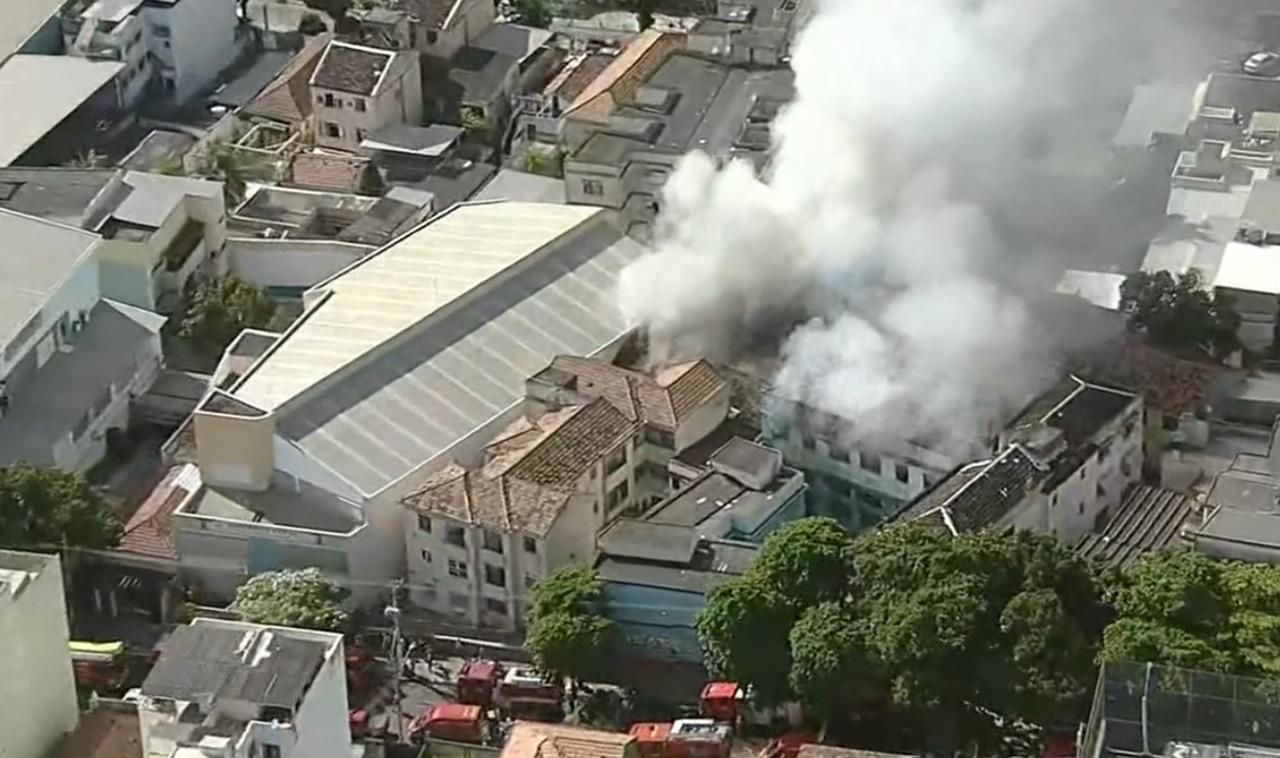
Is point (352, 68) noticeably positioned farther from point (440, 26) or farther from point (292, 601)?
point (292, 601)

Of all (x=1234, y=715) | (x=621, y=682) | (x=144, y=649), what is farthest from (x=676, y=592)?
(x=1234, y=715)

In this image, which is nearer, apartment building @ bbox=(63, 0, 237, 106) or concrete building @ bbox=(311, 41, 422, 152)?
concrete building @ bbox=(311, 41, 422, 152)

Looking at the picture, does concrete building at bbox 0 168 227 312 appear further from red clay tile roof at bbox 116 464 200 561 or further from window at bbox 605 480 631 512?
window at bbox 605 480 631 512

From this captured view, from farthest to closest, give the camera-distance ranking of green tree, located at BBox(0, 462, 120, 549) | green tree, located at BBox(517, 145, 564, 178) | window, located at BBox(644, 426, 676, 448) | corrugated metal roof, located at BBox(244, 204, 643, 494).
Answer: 1. green tree, located at BBox(517, 145, 564, 178)
2. window, located at BBox(644, 426, 676, 448)
3. corrugated metal roof, located at BBox(244, 204, 643, 494)
4. green tree, located at BBox(0, 462, 120, 549)

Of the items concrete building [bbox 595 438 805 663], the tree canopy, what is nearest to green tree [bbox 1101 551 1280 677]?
the tree canopy

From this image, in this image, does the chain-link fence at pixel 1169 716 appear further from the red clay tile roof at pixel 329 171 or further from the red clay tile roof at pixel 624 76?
the red clay tile roof at pixel 329 171

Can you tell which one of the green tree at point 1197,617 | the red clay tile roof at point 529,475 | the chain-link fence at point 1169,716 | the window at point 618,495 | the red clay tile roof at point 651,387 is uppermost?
the chain-link fence at point 1169,716

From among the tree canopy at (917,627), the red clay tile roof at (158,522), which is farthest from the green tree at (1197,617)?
the red clay tile roof at (158,522)
